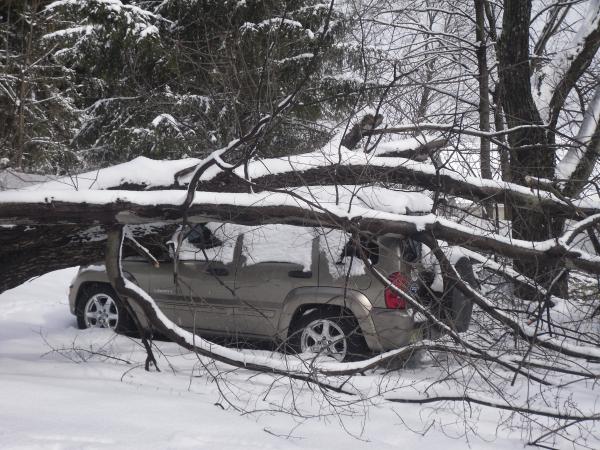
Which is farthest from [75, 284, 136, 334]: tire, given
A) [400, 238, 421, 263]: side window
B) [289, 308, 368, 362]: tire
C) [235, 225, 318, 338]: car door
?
[400, 238, 421, 263]: side window

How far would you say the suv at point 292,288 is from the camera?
5.73m

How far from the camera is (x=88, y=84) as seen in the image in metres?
14.1

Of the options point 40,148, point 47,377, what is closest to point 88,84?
point 40,148

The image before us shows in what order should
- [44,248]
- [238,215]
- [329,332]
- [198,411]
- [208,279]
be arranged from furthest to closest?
1. [208,279]
2. [329,332]
3. [44,248]
4. [238,215]
5. [198,411]

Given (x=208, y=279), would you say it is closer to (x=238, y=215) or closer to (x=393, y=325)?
(x=238, y=215)

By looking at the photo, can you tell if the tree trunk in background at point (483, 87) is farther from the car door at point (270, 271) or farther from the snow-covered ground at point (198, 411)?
the snow-covered ground at point (198, 411)

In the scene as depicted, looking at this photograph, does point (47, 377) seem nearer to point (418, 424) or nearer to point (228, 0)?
point (418, 424)

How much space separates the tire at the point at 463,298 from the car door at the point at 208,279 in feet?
7.04

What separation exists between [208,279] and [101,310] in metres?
1.45

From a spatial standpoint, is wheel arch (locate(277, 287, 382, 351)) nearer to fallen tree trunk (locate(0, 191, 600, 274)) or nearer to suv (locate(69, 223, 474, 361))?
suv (locate(69, 223, 474, 361))

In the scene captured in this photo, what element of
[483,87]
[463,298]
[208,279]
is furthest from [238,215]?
[483,87]

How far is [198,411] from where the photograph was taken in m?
4.22

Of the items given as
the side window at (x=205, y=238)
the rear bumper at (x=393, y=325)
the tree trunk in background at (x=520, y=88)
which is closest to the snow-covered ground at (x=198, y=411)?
the rear bumper at (x=393, y=325)

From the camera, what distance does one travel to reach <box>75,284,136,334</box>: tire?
22.9ft
